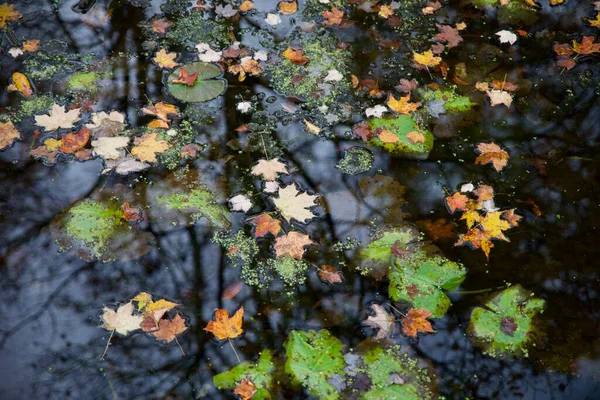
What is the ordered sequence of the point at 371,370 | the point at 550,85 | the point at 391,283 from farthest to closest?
the point at 550,85 < the point at 391,283 < the point at 371,370

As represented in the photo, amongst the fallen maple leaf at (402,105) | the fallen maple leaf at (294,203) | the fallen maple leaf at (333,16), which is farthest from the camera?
the fallen maple leaf at (333,16)

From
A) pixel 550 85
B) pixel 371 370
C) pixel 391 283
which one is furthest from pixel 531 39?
pixel 371 370

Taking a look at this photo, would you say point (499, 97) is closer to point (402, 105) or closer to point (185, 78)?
point (402, 105)

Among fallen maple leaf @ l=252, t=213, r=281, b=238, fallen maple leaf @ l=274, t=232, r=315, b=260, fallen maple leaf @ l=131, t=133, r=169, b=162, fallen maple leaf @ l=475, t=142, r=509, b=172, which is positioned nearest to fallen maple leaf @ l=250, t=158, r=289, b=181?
fallen maple leaf @ l=252, t=213, r=281, b=238

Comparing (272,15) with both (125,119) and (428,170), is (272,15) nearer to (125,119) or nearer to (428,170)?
(125,119)

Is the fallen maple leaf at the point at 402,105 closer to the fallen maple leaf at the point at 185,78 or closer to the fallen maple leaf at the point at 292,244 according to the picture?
the fallen maple leaf at the point at 292,244

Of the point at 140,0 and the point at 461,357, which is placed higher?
the point at 140,0


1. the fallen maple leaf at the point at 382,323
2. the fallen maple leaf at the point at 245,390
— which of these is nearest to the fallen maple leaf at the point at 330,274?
the fallen maple leaf at the point at 382,323
